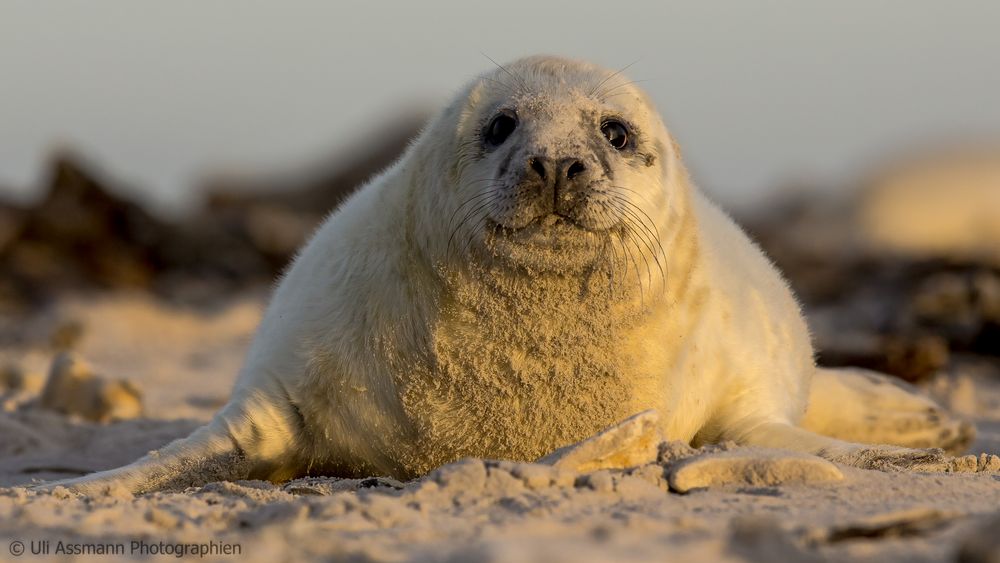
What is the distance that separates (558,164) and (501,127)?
39 cm

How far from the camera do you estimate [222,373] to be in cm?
914

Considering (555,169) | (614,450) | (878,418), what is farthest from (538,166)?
(878,418)

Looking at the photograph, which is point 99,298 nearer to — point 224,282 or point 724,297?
point 224,282

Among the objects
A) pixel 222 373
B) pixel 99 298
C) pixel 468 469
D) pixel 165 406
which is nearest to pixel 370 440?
pixel 468 469

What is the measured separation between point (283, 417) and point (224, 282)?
12.2m

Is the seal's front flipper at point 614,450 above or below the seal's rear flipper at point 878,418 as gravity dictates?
above

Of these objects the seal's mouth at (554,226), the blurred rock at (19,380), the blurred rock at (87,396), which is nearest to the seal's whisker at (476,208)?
the seal's mouth at (554,226)

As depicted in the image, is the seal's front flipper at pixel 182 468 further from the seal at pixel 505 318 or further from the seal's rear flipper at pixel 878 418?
the seal's rear flipper at pixel 878 418

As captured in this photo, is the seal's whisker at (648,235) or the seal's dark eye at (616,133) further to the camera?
the seal's dark eye at (616,133)

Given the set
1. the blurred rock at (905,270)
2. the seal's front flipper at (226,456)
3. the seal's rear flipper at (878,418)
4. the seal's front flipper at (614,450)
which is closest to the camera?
the seal's front flipper at (614,450)

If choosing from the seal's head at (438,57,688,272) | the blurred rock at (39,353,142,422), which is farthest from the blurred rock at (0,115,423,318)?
the seal's head at (438,57,688,272)

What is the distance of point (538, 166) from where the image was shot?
3949mm

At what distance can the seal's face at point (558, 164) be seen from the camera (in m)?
3.94

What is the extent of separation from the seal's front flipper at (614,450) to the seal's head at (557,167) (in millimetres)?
587
